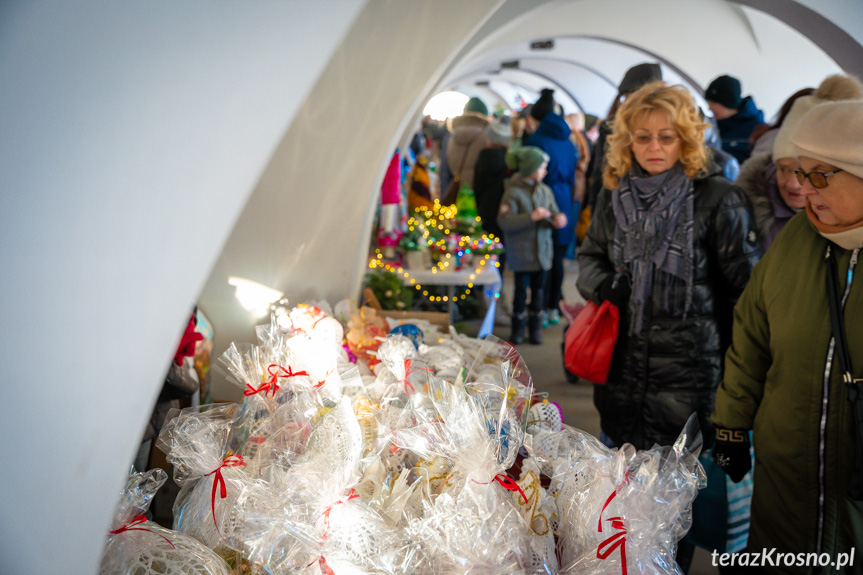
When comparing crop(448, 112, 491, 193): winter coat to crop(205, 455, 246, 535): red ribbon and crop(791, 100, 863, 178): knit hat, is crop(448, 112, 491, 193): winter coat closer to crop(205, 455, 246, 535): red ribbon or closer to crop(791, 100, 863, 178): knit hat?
crop(791, 100, 863, 178): knit hat

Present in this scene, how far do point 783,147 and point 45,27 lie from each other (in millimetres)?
2601

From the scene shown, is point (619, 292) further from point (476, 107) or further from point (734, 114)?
point (476, 107)

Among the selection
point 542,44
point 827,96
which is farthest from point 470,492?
point 542,44

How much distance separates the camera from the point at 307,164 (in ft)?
9.65

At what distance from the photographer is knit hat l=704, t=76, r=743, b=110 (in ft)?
14.2

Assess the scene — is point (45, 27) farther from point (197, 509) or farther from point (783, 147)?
point (783, 147)

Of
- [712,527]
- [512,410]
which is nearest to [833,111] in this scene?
[512,410]

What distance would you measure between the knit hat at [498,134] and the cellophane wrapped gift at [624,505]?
6.40 m

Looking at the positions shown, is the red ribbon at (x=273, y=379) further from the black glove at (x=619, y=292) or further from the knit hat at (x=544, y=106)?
the knit hat at (x=544, y=106)

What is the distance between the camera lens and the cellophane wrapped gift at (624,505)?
1052mm

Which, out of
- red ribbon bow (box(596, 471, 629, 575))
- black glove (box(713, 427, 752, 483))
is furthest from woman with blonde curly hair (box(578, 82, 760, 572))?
red ribbon bow (box(596, 471, 629, 575))

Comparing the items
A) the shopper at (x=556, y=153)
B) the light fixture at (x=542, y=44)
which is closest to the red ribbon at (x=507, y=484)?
the shopper at (x=556, y=153)

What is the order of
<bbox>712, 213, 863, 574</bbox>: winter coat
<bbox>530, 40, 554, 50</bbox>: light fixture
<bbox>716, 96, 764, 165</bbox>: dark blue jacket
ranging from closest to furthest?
1. <bbox>712, 213, 863, 574</bbox>: winter coat
2. <bbox>716, 96, 764, 165</bbox>: dark blue jacket
3. <bbox>530, 40, 554, 50</bbox>: light fixture

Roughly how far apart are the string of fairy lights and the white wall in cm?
367
